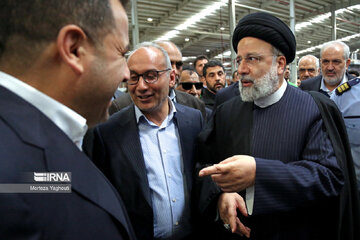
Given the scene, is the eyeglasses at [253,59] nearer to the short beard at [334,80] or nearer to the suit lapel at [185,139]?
the suit lapel at [185,139]

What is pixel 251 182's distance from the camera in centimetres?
130

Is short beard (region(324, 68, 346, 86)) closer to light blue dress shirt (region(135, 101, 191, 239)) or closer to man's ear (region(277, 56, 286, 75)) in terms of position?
man's ear (region(277, 56, 286, 75))

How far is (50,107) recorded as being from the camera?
28.3 inches

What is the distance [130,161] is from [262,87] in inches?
36.1

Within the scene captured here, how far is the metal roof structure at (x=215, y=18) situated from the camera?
8.03 m

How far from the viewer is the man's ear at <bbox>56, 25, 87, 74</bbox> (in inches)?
27.6

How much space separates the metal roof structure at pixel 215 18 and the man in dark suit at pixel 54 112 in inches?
206

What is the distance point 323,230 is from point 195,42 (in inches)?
475

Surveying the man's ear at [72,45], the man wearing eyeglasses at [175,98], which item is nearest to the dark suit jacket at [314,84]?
the man wearing eyeglasses at [175,98]

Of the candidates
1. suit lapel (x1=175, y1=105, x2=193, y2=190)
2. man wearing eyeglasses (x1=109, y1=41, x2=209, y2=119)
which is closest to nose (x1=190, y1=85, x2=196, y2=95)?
man wearing eyeglasses (x1=109, y1=41, x2=209, y2=119)

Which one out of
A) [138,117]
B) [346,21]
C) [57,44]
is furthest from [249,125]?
[346,21]

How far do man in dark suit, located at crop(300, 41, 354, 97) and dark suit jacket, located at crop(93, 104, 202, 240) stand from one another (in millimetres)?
2439

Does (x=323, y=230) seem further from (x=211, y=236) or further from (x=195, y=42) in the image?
(x=195, y=42)

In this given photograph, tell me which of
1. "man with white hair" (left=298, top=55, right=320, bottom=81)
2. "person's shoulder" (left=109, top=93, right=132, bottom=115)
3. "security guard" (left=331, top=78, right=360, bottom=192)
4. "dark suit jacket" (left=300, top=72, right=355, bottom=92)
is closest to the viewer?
"security guard" (left=331, top=78, right=360, bottom=192)
